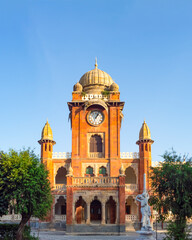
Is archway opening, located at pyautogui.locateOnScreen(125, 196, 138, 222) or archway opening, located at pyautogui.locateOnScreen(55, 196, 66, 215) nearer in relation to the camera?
archway opening, located at pyautogui.locateOnScreen(125, 196, 138, 222)

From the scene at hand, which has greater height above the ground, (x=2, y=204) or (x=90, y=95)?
(x=90, y=95)

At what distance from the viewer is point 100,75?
53.3 meters

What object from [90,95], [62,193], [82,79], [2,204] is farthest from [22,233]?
[82,79]

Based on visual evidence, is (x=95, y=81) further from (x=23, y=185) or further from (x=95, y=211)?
(x=23, y=185)

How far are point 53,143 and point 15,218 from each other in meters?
11.9

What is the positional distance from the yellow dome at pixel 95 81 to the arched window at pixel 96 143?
741 centimetres

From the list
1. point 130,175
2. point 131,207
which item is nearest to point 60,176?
point 130,175

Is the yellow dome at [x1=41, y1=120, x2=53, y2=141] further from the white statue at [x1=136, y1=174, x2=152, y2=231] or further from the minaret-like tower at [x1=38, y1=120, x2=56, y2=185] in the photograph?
the white statue at [x1=136, y1=174, x2=152, y2=231]

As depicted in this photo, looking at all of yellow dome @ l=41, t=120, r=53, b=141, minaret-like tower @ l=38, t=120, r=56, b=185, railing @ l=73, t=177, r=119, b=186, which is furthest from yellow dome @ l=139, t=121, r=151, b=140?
yellow dome @ l=41, t=120, r=53, b=141

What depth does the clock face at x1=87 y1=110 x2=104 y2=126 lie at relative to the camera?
49438mm

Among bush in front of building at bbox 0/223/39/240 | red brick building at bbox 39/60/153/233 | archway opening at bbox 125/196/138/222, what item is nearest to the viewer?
bush in front of building at bbox 0/223/39/240

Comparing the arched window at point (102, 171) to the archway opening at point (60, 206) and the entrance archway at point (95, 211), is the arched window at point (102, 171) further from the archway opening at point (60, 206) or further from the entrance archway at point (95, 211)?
the archway opening at point (60, 206)

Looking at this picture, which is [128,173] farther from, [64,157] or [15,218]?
[15,218]

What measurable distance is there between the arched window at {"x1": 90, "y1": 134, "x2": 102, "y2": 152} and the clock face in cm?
200
